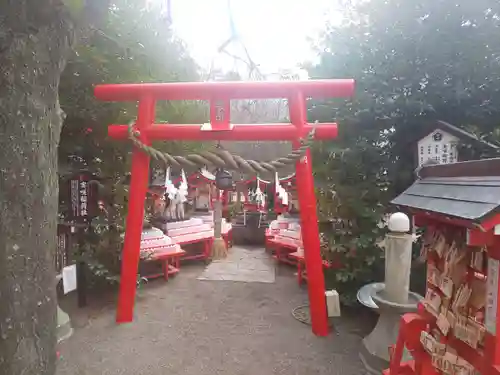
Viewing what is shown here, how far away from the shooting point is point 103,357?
12.6ft

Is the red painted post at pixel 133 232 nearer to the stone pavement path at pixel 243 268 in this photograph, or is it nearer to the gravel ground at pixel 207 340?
the gravel ground at pixel 207 340

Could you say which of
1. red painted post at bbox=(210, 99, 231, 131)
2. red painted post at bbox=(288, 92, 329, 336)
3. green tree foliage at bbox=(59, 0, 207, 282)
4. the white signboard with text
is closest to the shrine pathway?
red painted post at bbox=(288, 92, 329, 336)

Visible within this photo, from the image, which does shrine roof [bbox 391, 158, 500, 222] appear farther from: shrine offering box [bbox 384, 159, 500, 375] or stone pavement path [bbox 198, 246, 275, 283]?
stone pavement path [bbox 198, 246, 275, 283]

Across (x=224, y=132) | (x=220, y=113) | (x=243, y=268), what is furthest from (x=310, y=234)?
(x=243, y=268)

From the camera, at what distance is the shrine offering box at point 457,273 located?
75.8 inches

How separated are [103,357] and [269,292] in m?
3.15

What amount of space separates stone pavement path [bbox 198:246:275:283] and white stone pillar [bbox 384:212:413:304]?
12.8 ft

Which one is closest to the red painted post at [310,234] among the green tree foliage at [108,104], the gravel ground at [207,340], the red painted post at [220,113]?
the gravel ground at [207,340]

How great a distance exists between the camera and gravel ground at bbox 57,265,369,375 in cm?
365

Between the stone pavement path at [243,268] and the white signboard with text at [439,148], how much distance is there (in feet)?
13.6

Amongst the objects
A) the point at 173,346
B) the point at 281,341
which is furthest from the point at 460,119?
the point at 173,346

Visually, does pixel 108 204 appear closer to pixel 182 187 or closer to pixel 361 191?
pixel 182 187

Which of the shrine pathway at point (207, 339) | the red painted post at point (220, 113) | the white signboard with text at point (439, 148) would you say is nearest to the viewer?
the shrine pathway at point (207, 339)

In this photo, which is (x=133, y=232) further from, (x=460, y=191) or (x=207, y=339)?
(x=460, y=191)
